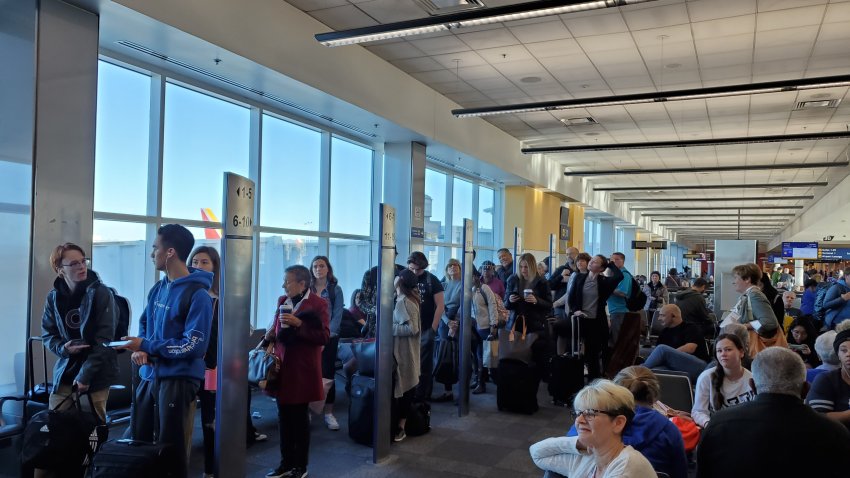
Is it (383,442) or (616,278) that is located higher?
(616,278)

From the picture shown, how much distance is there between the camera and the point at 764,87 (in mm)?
6828

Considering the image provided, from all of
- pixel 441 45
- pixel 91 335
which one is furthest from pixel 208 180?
pixel 91 335

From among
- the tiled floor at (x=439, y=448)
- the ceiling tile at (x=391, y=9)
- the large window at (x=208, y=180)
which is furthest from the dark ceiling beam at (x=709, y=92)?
the tiled floor at (x=439, y=448)

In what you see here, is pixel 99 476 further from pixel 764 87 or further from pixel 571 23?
pixel 764 87

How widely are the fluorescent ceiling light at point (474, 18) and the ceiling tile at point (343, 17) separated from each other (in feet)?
1.95

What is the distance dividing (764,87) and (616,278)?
286cm

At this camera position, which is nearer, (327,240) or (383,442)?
(383,442)

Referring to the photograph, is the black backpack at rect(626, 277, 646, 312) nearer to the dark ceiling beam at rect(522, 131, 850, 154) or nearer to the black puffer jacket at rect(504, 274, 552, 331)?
the black puffer jacket at rect(504, 274, 552, 331)

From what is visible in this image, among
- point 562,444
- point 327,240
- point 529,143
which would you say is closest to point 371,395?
point 562,444

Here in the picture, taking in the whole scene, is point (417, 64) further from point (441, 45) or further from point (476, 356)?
point (476, 356)

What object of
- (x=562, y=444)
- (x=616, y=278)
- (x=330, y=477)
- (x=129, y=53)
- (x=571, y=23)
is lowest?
(x=330, y=477)

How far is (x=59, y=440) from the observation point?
3.00 metres

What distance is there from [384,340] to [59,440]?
2.11m

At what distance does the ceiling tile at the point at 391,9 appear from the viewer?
6.04 meters
